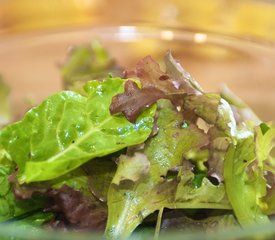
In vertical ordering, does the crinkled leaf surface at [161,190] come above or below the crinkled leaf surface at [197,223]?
above

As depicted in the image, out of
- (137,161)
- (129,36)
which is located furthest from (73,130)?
(129,36)

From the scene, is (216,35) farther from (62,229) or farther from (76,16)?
(62,229)

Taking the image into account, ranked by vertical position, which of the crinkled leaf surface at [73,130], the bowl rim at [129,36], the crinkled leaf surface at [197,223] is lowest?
the bowl rim at [129,36]

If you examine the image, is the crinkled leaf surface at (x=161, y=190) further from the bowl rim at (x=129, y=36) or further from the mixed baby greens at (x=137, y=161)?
the bowl rim at (x=129, y=36)

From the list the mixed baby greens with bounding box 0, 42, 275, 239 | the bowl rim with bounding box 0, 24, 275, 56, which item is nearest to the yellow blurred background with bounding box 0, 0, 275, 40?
the bowl rim with bounding box 0, 24, 275, 56

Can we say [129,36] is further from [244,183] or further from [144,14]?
[244,183]

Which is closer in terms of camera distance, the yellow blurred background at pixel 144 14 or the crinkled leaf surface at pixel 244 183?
the crinkled leaf surface at pixel 244 183

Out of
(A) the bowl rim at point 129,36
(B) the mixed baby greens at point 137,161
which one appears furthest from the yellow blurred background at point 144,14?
(B) the mixed baby greens at point 137,161
